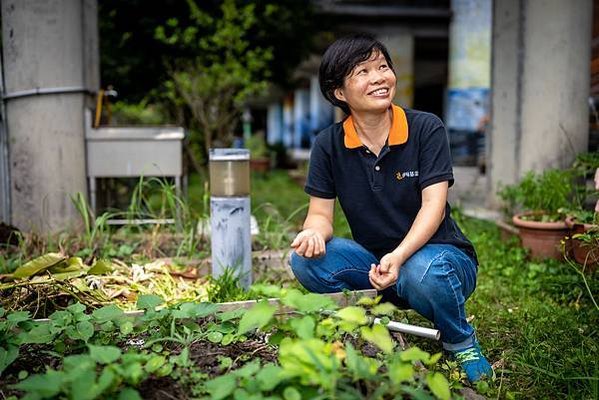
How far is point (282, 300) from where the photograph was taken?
4.98ft

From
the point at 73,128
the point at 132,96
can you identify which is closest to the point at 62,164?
the point at 73,128

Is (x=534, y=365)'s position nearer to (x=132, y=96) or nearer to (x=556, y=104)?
(x=556, y=104)

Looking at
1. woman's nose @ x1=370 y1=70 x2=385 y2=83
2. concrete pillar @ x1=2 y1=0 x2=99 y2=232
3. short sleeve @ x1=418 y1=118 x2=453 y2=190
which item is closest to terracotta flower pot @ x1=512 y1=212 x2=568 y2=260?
short sleeve @ x1=418 y1=118 x2=453 y2=190

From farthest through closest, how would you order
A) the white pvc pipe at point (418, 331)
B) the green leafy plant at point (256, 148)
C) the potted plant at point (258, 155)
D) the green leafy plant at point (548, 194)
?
the green leafy plant at point (256, 148), the potted plant at point (258, 155), the green leafy plant at point (548, 194), the white pvc pipe at point (418, 331)

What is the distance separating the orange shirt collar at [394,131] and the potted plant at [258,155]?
10.7m

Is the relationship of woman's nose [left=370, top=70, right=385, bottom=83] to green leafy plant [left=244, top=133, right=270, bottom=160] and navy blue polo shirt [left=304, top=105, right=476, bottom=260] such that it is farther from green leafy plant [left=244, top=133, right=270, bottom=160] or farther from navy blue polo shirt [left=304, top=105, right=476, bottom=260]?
green leafy plant [left=244, top=133, right=270, bottom=160]

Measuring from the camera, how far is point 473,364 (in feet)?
6.79

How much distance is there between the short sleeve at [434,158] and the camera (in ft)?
7.16

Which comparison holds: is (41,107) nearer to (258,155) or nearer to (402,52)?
(402,52)

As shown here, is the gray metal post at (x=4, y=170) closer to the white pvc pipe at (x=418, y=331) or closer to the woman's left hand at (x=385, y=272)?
the woman's left hand at (x=385, y=272)

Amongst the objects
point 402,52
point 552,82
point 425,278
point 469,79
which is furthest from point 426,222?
point 402,52

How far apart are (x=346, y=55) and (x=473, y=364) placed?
3.93 ft

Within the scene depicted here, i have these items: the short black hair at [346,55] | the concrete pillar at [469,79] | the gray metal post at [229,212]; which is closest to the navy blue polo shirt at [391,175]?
the short black hair at [346,55]

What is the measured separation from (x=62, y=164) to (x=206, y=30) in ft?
14.7
